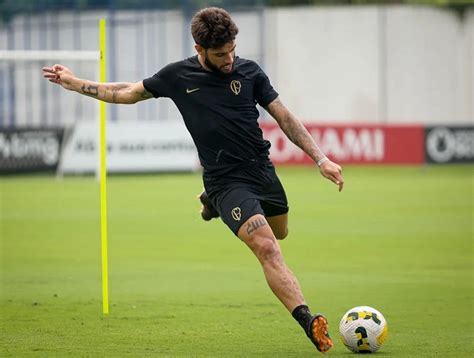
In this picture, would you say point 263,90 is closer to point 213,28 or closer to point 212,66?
point 212,66

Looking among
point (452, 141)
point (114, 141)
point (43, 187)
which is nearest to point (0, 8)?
point (114, 141)

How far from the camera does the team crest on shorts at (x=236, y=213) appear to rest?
9047 millimetres

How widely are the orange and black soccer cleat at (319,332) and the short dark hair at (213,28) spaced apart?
214cm

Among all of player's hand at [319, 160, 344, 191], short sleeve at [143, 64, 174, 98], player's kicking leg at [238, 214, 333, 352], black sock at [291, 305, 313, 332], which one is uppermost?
short sleeve at [143, 64, 174, 98]

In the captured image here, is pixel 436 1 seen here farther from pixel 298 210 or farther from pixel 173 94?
pixel 173 94

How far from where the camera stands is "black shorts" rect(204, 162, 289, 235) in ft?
29.8

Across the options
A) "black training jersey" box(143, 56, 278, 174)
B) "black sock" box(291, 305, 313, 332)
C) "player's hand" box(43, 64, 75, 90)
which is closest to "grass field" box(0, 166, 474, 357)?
"black sock" box(291, 305, 313, 332)

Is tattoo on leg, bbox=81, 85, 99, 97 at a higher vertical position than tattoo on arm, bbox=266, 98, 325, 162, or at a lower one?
higher

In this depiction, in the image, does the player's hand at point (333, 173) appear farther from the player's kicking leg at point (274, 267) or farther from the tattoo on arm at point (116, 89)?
the tattoo on arm at point (116, 89)

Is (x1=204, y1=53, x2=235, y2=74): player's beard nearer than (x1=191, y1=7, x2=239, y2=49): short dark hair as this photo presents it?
No

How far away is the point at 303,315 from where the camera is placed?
872 cm

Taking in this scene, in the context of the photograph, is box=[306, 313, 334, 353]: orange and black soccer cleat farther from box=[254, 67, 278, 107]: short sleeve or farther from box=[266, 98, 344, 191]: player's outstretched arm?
box=[254, 67, 278, 107]: short sleeve

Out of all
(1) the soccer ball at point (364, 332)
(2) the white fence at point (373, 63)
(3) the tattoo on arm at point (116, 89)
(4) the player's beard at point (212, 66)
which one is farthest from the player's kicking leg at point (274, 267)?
(2) the white fence at point (373, 63)

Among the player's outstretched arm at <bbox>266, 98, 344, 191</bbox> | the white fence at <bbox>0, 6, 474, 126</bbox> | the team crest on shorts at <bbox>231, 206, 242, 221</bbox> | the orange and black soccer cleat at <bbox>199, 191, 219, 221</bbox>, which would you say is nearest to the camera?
the team crest on shorts at <bbox>231, 206, 242, 221</bbox>
